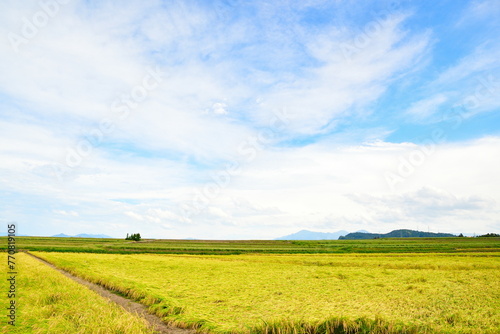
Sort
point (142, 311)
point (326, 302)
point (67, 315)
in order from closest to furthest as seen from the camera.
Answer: point (67, 315) < point (142, 311) < point (326, 302)

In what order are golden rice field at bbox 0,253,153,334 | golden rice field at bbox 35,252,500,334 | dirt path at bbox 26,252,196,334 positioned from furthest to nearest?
1. dirt path at bbox 26,252,196,334
2. golden rice field at bbox 35,252,500,334
3. golden rice field at bbox 0,253,153,334

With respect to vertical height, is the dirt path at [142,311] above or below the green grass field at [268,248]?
above

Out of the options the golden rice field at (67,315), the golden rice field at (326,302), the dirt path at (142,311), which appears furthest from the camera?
the dirt path at (142,311)

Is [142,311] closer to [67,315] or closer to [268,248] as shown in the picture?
[67,315]

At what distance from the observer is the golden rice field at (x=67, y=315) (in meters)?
10.0

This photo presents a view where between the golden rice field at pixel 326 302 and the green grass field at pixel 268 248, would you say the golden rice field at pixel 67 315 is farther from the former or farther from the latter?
the green grass field at pixel 268 248

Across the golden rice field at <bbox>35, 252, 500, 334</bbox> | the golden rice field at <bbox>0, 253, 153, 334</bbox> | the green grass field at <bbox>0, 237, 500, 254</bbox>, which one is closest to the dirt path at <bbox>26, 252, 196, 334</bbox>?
the golden rice field at <bbox>35, 252, 500, 334</bbox>

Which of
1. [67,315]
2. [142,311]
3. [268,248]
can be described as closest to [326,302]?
[142,311]

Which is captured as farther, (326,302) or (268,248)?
(268,248)

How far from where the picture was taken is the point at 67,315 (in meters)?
11.6

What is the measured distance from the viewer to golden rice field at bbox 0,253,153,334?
10016 millimetres

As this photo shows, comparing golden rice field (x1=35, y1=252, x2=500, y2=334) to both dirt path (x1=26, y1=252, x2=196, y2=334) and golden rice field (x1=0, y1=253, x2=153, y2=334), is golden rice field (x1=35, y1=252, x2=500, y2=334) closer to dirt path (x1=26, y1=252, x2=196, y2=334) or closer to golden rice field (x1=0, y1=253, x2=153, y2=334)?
dirt path (x1=26, y1=252, x2=196, y2=334)

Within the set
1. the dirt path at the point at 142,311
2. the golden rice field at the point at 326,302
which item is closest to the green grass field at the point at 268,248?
the golden rice field at the point at 326,302

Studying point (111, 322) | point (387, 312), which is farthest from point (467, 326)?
point (111, 322)
